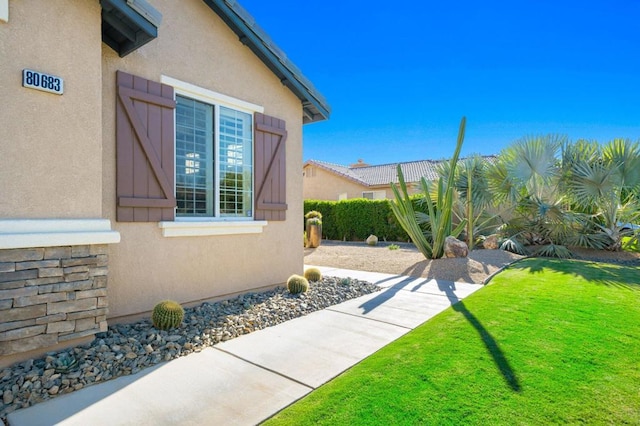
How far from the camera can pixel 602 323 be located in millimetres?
5375

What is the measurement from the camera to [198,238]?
6168 mm

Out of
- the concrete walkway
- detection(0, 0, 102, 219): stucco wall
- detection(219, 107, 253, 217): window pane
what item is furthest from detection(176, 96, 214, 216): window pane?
the concrete walkway

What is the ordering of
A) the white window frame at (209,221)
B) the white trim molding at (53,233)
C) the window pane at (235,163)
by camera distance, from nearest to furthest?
the white trim molding at (53,233) → the white window frame at (209,221) → the window pane at (235,163)

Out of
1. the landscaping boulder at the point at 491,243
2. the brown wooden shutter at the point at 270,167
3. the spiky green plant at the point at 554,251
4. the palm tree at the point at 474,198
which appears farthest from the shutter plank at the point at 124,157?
the spiky green plant at the point at 554,251

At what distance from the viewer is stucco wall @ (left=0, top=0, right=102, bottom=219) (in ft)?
12.2

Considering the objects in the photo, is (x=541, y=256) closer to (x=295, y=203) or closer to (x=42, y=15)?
(x=295, y=203)

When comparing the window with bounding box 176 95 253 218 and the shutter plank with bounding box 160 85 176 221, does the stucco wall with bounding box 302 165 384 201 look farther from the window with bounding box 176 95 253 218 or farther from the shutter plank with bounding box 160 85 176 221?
the shutter plank with bounding box 160 85 176 221

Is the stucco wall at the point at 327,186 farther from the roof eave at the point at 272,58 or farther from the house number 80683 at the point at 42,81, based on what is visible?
the house number 80683 at the point at 42,81

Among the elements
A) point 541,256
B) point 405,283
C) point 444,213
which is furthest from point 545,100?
point 405,283

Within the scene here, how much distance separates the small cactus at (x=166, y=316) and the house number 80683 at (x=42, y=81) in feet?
10.2

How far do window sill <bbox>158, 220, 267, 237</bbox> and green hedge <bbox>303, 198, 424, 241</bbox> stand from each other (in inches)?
477

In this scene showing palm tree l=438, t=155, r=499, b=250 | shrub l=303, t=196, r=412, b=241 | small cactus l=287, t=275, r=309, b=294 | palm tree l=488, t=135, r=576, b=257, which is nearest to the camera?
small cactus l=287, t=275, r=309, b=294

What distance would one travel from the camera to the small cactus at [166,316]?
4938mm

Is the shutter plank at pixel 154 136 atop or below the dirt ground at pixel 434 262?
atop
